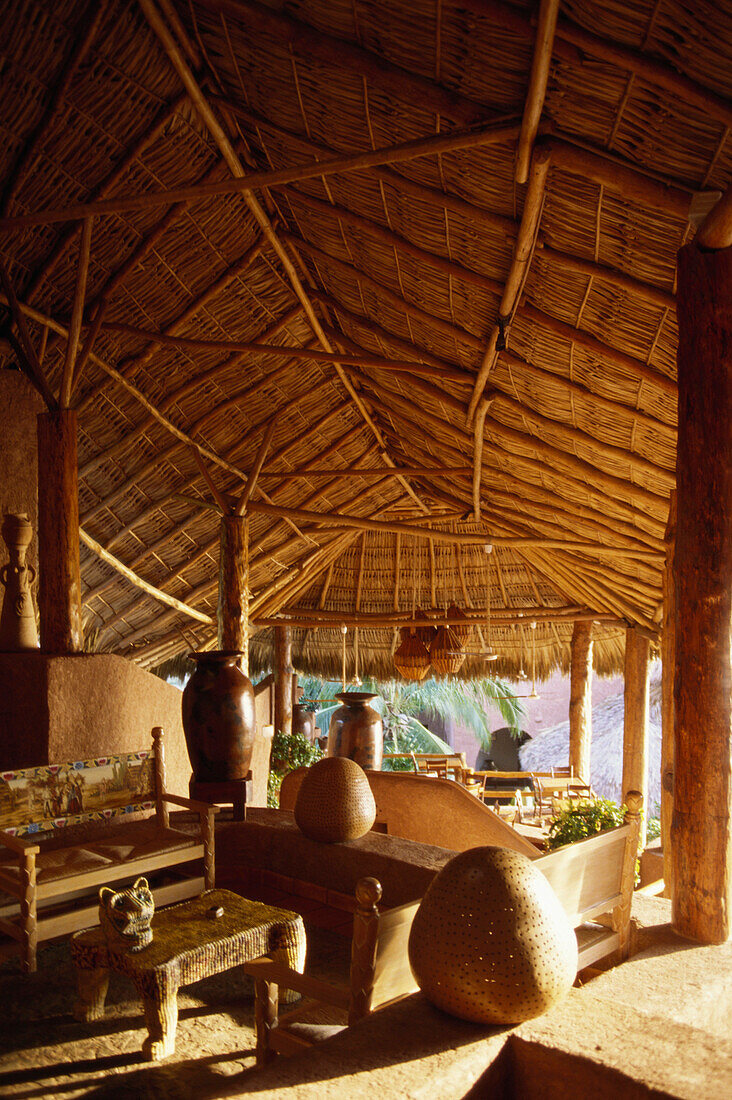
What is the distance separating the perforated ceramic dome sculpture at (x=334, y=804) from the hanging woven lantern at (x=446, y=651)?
4.26 metres

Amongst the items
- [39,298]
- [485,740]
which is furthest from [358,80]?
[485,740]

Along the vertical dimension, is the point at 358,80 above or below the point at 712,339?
above

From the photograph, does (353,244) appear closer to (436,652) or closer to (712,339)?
(712,339)

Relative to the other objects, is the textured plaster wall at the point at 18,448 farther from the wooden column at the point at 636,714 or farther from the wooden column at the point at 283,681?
the wooden column at the point at 636,714

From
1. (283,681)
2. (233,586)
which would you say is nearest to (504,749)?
(283,681)

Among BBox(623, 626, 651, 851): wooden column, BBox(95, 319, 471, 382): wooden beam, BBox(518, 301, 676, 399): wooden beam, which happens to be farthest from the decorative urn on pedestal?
BBox(623, 626, 651, 851): wooden column

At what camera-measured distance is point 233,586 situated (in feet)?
23.4

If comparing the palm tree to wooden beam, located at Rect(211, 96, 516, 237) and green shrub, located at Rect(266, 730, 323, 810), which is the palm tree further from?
wooden beam, located at Rect(211, 96, 516, 237)

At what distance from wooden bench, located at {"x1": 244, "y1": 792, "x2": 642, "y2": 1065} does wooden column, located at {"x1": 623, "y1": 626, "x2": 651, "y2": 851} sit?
625 centimetres

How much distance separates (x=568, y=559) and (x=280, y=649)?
182 inches

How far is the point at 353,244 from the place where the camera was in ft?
15.7

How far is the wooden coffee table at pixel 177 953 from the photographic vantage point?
8.22 feet

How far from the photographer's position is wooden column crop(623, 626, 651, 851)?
347 inches

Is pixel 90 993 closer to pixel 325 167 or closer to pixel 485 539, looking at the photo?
pixel 325 167
